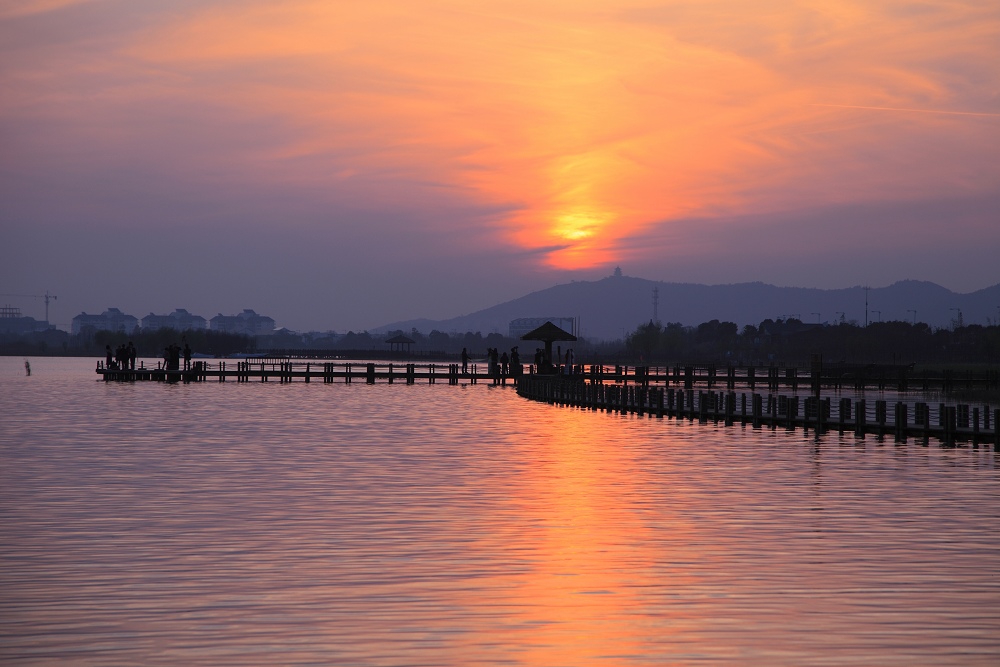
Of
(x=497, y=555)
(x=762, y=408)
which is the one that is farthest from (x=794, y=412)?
(x=497, y=555)

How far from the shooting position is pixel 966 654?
1183 cm

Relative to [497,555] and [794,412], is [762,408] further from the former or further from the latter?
[497,555]

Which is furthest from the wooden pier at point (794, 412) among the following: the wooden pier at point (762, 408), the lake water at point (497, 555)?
the lake water at point (497, 555)

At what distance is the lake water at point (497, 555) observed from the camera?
12.2 metres

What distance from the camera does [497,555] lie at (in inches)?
695

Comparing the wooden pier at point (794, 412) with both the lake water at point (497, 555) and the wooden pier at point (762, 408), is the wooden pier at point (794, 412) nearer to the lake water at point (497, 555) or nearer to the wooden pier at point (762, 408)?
the wooden pier at point (762, 408)

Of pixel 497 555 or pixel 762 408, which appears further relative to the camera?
pixel 762 408

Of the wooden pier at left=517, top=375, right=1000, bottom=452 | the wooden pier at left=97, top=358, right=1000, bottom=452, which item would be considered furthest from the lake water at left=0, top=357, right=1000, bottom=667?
the wooden pier at left=97, top=358, right=1000, bottom=452

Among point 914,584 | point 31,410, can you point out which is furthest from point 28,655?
point 31,410

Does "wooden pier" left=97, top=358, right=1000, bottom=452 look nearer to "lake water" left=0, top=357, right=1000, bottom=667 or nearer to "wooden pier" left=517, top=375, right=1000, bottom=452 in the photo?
"wooden pier" left=517, top=375, right=1000, bottom=452

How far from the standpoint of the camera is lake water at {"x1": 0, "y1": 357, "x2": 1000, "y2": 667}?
1222cm

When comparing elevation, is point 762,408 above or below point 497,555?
above

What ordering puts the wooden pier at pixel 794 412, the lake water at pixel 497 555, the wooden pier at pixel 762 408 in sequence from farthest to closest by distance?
the wooden pier at pixel 762 408
the wooden pier at pixel 794 412
the lake water at pixel 497 555

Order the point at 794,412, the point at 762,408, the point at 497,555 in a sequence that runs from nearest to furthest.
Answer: the point at 497,555 → the point at 794,412 → the point at 762,408
